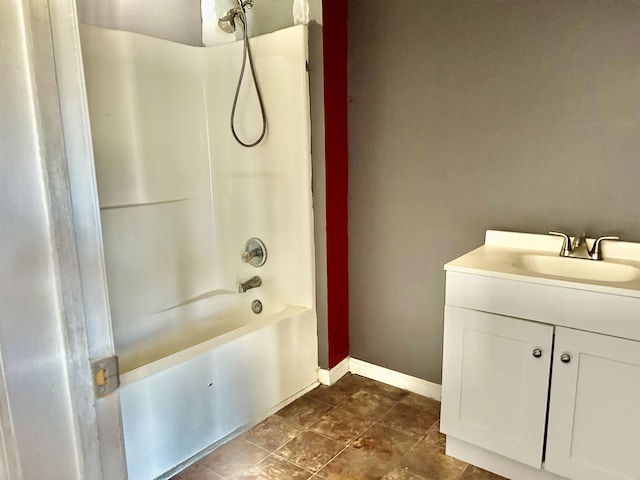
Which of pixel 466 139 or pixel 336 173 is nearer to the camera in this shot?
pixel 466 139

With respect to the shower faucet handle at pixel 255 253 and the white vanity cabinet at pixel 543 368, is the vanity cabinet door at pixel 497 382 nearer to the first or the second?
the white vanity cabinet at pixel 543 368

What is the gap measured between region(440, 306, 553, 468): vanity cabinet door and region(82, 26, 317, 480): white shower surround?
839mm

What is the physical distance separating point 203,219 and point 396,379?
143 centimetres

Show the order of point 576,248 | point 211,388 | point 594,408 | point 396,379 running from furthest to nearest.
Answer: point 396,379 < point 211,388 < point 576,248 < point 594,408

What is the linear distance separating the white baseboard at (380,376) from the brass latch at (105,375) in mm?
1822

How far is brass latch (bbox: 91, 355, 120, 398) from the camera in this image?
649mm

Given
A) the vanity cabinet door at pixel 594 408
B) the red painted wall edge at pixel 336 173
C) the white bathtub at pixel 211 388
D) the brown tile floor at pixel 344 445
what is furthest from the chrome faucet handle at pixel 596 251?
the white bathtub at pixel 211 388

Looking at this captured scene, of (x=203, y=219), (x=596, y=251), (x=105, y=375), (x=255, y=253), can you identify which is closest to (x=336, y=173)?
(x=255, y=253)

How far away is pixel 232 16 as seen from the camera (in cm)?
222

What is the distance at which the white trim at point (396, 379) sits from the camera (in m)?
2.25

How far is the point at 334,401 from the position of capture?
2.25m

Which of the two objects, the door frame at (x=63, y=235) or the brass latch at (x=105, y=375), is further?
the brass latch at (x=105, y=375)

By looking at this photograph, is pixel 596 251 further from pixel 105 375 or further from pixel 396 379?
pixel 105 375

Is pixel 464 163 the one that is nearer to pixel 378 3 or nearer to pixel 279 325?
pixel 378 3
